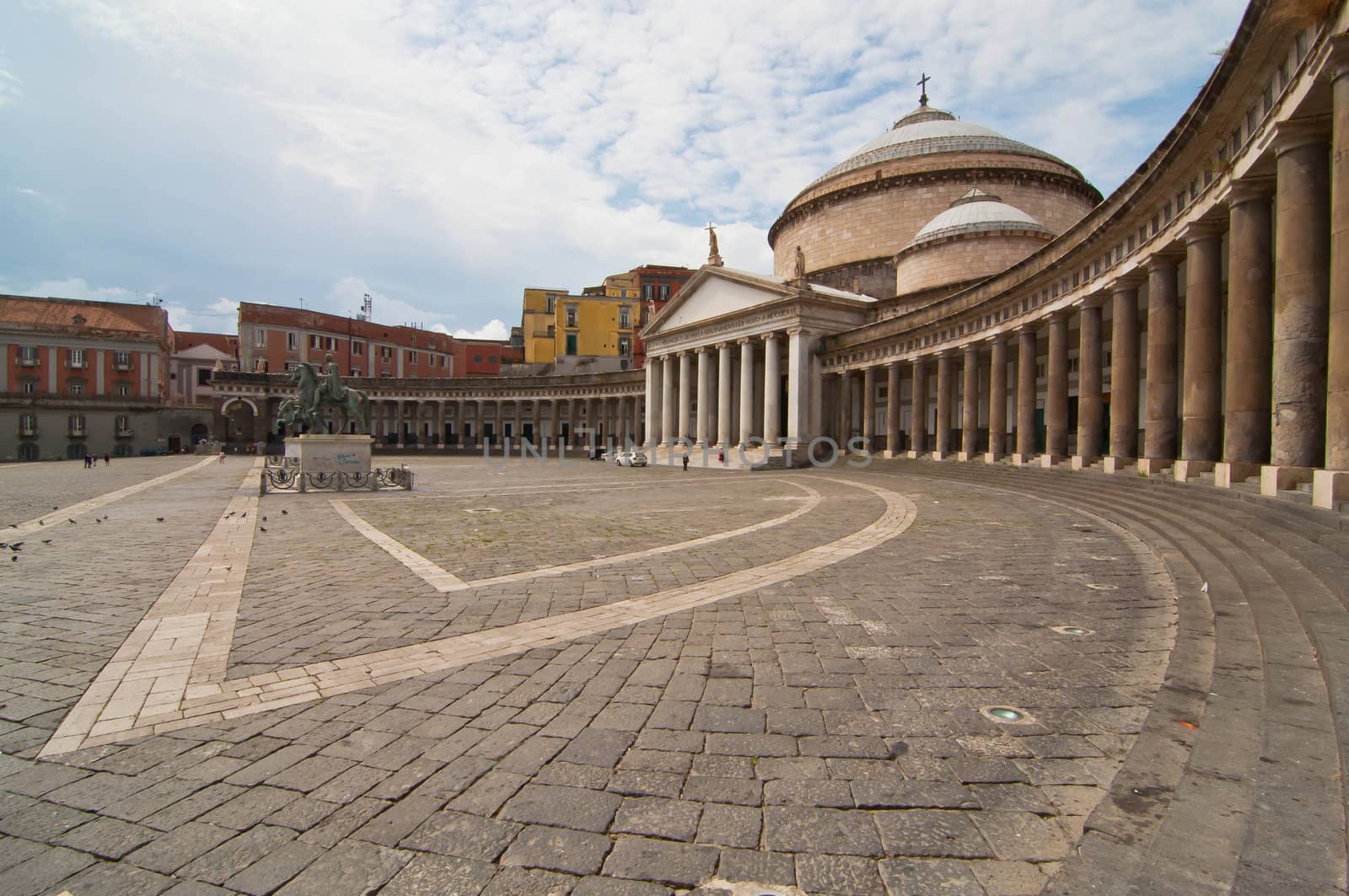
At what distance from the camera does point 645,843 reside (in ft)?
9.37

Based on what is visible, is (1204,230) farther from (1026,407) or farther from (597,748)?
(597,748)

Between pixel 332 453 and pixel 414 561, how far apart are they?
57.5ft

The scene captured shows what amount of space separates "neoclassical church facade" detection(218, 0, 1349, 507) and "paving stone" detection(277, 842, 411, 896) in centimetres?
990

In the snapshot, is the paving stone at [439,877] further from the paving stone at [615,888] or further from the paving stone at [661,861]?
the paving stone at [661,861]

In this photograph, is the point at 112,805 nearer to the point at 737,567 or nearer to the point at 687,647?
the point at 687,647

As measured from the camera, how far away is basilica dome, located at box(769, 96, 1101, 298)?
143ft

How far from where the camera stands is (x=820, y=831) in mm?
2936

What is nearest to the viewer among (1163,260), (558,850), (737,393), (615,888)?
(615,888)

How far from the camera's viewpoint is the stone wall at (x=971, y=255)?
114 ft

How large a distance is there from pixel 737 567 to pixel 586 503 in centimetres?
966

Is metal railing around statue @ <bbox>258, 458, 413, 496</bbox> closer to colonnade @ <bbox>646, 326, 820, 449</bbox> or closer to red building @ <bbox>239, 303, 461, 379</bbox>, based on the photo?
colonnade @ <bbox>646, 326, 820, 449</bbox>

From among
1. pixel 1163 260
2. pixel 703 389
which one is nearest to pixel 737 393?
pixel 703 389

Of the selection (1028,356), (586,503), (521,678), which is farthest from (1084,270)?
(521,678)

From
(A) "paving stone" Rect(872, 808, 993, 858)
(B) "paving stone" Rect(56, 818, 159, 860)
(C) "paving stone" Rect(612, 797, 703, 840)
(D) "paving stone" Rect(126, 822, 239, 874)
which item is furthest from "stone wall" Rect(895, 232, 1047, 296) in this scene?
(B) "paving stone" Rect(56, 818, 159, 860)
